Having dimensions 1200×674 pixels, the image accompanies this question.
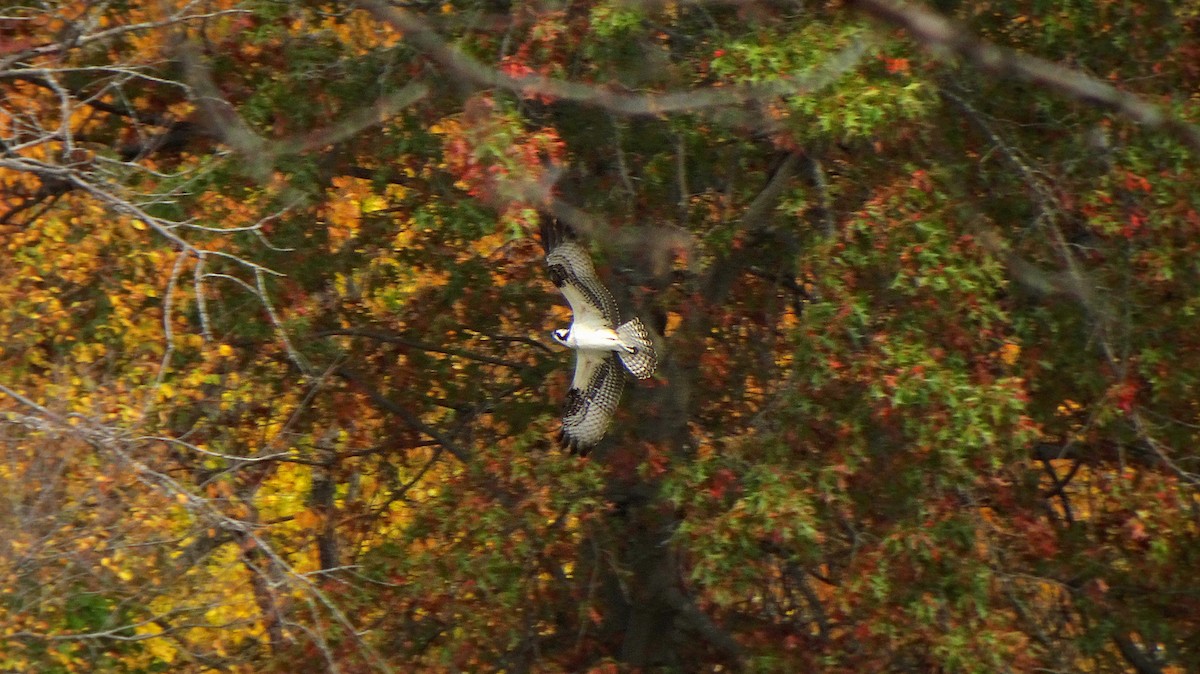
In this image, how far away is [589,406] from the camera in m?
6.94

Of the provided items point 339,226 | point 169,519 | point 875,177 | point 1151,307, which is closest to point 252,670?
point 169,519

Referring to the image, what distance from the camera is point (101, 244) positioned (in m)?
8.41

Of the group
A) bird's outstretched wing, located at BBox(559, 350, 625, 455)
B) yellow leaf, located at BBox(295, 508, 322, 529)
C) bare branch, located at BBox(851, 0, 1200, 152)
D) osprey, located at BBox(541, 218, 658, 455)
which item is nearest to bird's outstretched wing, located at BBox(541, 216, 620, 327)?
osprey, located at BBox(541, 218, 658, 455)

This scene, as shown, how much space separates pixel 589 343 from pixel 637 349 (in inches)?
8.5

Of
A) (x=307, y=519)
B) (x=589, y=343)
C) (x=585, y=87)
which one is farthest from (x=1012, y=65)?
(x=307, y=519)

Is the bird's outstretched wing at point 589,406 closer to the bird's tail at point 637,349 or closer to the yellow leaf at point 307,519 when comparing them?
the bird's tail at point 637,349

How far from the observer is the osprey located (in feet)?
21.4

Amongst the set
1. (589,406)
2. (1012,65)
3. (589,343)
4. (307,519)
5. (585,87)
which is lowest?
(307,519)

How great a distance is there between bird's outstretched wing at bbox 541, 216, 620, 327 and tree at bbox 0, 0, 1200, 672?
0.12 m

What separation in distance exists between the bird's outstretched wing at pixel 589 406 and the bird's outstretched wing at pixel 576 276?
348mm

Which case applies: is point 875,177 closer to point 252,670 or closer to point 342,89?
point 342,89

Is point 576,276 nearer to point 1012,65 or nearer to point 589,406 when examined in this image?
point 589,406

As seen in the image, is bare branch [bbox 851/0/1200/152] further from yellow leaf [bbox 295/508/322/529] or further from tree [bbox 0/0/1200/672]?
yellow leaf [bbox 295/508/322/529]

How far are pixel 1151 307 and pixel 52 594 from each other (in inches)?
227
